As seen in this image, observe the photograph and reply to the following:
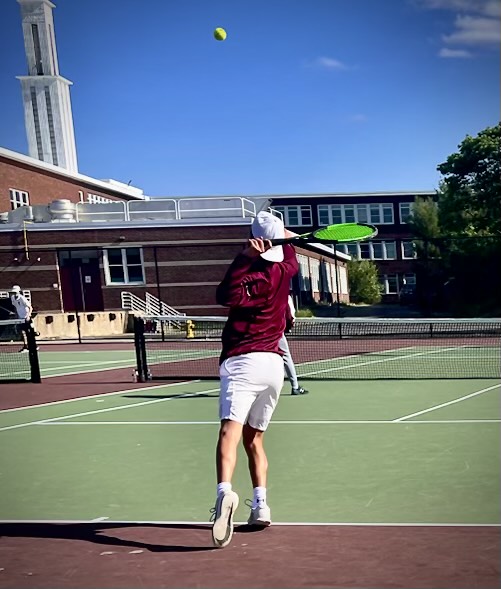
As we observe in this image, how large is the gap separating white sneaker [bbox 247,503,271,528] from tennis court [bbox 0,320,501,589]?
6 cm

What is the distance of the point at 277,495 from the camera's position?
438 cm

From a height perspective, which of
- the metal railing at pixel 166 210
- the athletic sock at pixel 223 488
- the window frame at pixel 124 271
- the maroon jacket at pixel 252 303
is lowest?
the athletic sock at pixel 223 488

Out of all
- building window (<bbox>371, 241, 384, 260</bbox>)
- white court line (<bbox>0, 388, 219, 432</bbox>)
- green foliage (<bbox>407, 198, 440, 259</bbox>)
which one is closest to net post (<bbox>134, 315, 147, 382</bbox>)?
white court line (<bbox>0, 388, 219, 432</bbox>)

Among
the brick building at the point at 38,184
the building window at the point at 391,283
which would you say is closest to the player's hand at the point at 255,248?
the brick building at the point at 38,184

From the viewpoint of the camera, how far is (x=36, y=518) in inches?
162

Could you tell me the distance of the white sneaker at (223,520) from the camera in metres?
3.30

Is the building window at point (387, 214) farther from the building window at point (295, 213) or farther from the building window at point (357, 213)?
the building window at point (295, 213)

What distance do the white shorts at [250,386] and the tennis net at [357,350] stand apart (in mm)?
6440

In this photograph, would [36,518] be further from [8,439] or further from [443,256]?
[443,256]

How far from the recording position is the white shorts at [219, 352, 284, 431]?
3559 millimetres

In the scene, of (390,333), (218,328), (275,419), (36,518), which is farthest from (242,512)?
(218,328)

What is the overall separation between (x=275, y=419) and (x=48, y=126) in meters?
39.7

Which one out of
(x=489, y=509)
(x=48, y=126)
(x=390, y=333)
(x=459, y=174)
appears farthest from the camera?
(x=48, y=126)

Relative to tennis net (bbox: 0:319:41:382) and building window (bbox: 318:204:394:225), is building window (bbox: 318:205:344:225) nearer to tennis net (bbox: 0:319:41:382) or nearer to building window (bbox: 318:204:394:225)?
building window (bbox: 318:204:394:225)
